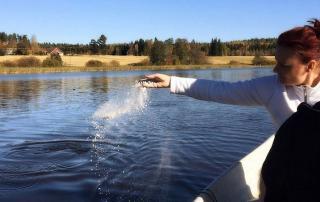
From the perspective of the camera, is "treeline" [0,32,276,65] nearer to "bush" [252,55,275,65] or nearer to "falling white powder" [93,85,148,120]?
"bush" [252,55,275,65]

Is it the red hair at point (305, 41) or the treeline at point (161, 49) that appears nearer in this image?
the red hair at point (305, 41)

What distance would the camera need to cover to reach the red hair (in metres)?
3.39

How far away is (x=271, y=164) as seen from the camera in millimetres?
2994

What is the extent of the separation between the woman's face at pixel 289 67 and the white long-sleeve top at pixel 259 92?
144 mm

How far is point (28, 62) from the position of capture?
98750 mm

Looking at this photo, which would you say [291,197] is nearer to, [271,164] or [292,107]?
[271,164]

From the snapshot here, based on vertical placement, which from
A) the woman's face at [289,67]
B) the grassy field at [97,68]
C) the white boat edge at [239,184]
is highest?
the woman's face at [289,67]

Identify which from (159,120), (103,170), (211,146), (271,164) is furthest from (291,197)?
(159,120)

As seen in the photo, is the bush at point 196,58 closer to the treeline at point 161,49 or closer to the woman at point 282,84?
the treeline at point 161,49

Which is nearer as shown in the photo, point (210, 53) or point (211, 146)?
point (211, 146)

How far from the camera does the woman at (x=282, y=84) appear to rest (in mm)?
3426

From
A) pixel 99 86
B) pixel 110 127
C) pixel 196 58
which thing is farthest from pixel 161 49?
pixel 110 127

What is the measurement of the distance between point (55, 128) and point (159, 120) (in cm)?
425

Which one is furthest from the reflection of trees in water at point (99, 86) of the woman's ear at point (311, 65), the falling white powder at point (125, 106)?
the woman's ear at point (311, 65)
